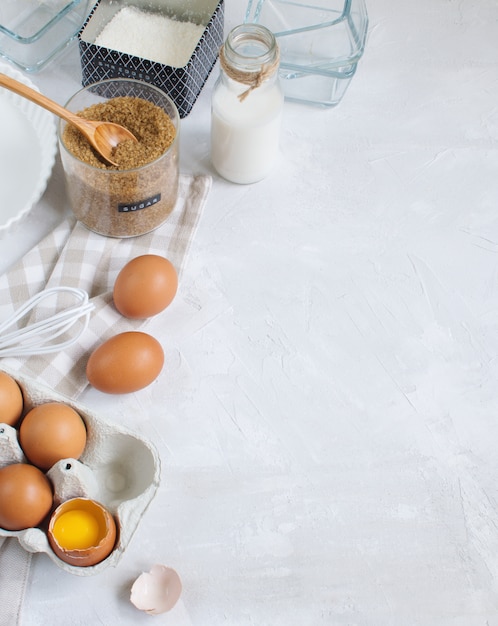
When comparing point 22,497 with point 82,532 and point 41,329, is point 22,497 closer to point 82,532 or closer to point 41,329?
point 82,532

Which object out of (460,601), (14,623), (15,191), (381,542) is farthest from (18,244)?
(460,601)

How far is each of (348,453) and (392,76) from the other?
0.65 meters

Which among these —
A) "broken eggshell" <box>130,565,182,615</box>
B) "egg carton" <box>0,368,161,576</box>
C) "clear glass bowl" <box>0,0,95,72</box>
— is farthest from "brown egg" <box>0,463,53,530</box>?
"clear glass bowl" <box>0,0,95,72</box>

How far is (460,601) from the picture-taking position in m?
0.86

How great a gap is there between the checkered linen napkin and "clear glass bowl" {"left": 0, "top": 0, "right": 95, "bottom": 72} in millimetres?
332

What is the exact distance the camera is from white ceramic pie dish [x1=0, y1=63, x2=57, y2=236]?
3.49ft

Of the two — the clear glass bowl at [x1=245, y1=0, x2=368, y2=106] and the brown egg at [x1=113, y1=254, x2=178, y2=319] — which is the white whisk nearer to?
the brown egg at [x1=113, y1=254, x2=178, y2=319]

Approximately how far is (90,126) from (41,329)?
0.27 meters

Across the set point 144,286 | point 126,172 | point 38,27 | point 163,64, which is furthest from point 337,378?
point 38,27

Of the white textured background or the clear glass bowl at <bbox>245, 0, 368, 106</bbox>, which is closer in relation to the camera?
the white textured background

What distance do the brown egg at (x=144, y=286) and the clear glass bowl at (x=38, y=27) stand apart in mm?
455

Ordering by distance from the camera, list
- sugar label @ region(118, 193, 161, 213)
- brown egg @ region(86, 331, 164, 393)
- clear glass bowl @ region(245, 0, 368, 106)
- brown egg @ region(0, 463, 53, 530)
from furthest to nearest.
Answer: clear glass bowl @ region(245, 0, 368, 106), sugar label @ region(118, 193, 161, 213), brown egg @ region(86, 331, 164, 393), brown egg @ region(0, 463, 53, 530)

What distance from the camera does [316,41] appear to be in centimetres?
121

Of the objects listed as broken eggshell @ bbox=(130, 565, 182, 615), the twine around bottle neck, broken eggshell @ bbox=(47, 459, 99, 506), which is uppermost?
the twine around bottle neck
